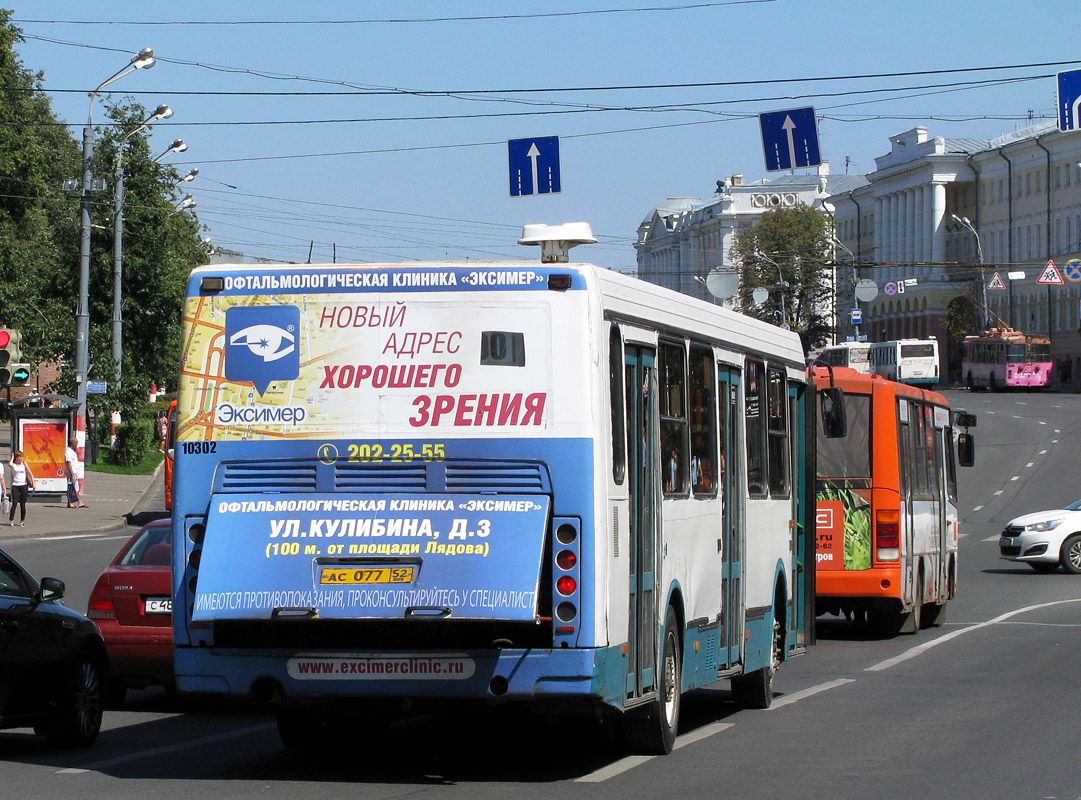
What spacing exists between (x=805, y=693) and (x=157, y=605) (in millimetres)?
5023

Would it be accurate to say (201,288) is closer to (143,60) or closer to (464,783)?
(464,783)

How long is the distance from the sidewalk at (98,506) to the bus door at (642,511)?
23469 mm

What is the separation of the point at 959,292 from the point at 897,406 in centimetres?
9973

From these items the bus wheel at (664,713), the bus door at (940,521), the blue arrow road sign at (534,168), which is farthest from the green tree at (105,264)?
the bus wheel at (664,713)

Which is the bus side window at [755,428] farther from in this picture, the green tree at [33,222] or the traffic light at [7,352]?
the green tree at [33,222]

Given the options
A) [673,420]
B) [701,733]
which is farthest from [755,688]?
[673,420]

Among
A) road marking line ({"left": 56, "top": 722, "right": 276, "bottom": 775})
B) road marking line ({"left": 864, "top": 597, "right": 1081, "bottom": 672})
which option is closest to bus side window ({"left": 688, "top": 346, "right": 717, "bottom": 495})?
road marking line ({"left": 56, "top": 722, "right": 276, "bottom": 775})

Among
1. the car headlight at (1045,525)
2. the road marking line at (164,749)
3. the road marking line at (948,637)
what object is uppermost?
the car headlight at (1045,525)

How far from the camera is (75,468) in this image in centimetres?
4250

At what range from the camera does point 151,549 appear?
44.0ft

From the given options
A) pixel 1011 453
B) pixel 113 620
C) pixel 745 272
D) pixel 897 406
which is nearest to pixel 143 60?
pixel 897 406

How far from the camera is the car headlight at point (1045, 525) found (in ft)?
103

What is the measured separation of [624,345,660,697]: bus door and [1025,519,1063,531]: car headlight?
22.7 m

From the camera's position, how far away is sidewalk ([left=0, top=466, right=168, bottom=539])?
37594mm
